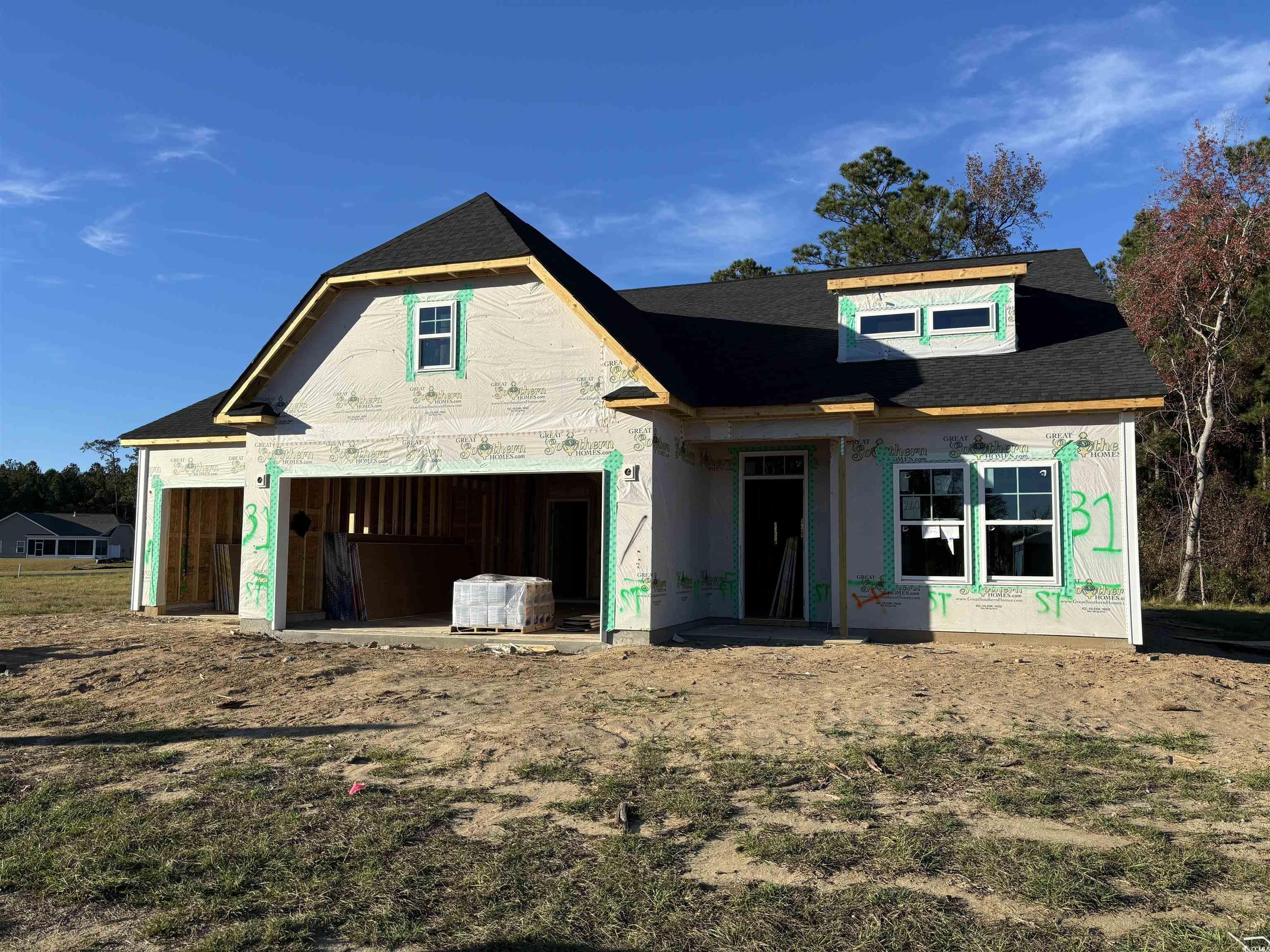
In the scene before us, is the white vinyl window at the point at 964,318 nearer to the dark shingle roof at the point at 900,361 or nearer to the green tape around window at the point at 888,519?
the dark shingle roof at the point at 900,361

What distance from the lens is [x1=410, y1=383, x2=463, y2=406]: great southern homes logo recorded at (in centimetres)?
1352

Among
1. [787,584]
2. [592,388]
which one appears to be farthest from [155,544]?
[787,584]

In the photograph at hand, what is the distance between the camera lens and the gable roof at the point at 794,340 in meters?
12.7

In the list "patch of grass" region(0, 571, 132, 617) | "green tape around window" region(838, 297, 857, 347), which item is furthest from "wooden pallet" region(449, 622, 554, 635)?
"patch of grass" region(0, 571, 132, 617)

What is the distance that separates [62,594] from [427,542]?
14300 millimetres

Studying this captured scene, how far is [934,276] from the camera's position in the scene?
1410 centimetres

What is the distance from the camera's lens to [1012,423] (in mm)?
12578

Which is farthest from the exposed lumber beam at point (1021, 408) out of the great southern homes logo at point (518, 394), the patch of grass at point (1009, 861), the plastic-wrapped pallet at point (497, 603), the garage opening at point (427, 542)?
the patch of grass at point (1009, 861)

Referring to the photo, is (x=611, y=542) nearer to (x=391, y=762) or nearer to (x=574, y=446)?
(x=574, y=446)

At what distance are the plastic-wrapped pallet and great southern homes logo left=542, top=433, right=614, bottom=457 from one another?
7.18 ft

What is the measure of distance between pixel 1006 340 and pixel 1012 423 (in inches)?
78.9

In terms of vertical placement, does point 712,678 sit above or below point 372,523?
below

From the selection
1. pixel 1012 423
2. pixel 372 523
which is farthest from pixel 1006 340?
pixel 372 523

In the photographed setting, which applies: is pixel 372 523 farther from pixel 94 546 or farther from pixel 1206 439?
pixel 94 546
